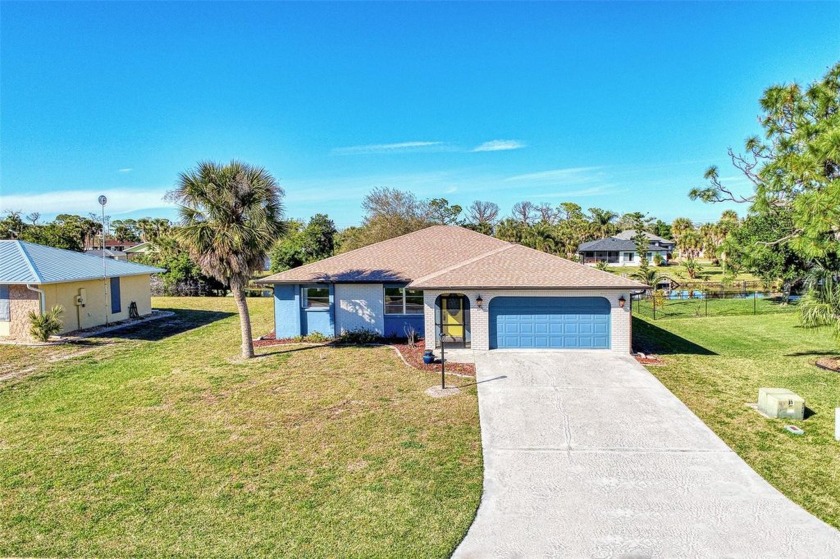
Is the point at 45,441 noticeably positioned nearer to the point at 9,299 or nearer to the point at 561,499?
the point at 561,499

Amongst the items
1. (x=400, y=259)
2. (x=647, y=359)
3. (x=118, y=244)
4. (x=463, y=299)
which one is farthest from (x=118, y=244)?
(x=647, y=359)

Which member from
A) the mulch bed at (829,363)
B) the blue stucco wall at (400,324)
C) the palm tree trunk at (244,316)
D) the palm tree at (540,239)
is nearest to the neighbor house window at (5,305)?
the palm tree trunk at (244,316)

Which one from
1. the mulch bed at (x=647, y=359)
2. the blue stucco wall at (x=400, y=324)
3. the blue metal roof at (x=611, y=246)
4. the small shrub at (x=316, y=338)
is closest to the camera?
the mulch bed at (x=647, y=359)

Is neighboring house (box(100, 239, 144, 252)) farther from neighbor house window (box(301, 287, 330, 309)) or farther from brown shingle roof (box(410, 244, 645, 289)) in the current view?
brown shingle roof (box(410, 244, 645, 289))

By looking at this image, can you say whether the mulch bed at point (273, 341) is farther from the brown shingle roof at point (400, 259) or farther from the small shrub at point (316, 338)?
the brown shingle roof at point (400, 259)

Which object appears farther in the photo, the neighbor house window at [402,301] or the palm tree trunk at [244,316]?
the neighbor house window at [402,301]

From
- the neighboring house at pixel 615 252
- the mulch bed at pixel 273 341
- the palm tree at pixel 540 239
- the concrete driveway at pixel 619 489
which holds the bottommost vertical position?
the concrete driveway at pixel 619 489

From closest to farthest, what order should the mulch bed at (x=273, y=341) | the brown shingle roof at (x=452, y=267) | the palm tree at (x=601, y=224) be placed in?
1. the brown shingle roof at (x=452, y=267)
2. the mulch bed at (x=273, y=341)
3. the palm tree at (x=601, y=224)
